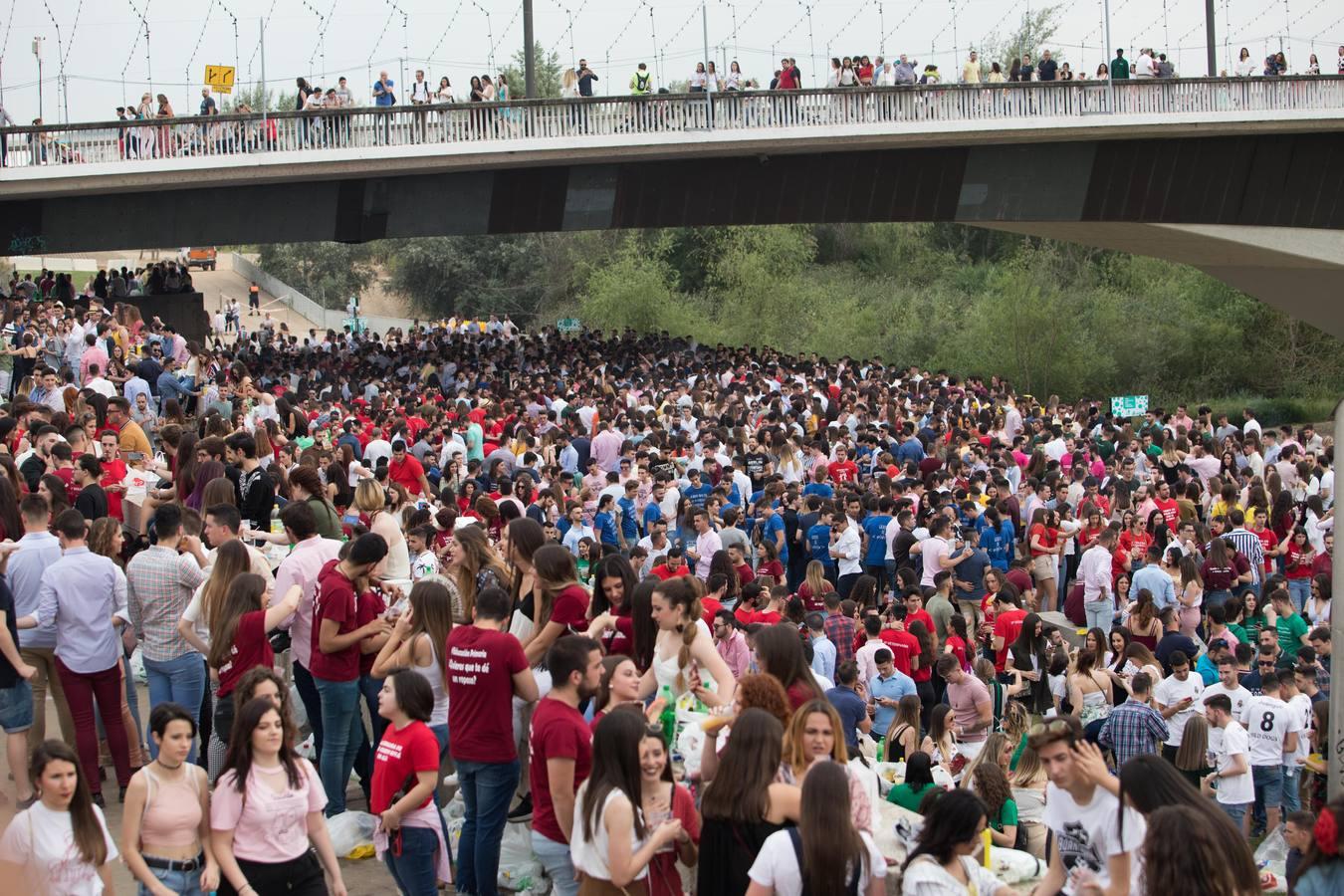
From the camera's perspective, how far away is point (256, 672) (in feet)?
22.3

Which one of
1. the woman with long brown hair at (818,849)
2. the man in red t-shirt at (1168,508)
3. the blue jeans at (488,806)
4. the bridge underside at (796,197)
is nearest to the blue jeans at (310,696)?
the blue jeans at (488,806)

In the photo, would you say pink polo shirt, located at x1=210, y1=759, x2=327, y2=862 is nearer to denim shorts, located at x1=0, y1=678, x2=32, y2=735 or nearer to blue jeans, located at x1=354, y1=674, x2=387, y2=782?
blue jeans, located at x1=354, y1=674, x2=387, y2=782

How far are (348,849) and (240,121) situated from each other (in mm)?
26983

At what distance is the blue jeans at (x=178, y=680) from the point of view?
29.3 feet

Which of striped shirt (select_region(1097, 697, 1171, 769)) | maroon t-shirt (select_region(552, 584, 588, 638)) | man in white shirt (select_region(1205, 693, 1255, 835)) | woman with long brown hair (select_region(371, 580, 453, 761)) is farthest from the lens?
man in white shirt (select_region(1205, 693, 1255, 835))

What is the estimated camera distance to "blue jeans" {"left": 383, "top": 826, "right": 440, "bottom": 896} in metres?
7.21

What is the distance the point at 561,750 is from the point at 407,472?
9141mm

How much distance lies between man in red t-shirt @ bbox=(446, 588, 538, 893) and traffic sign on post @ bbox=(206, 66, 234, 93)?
28088mm

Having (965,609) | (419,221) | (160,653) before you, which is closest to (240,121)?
(419,221)

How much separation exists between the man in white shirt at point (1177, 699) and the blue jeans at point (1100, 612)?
3.51 meters

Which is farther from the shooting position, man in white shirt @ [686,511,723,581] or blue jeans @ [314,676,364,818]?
man in white shirt @ [686,511,723,581]

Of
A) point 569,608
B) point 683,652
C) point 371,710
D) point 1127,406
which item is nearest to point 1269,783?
point 683,652

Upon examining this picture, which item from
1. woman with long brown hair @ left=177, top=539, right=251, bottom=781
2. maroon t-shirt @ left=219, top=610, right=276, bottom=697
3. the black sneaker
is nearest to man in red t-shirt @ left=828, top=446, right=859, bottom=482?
the black sneaker

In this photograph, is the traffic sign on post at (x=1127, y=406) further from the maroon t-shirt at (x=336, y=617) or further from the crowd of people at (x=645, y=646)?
the maroon t-shirt at (x=336, y=617)
